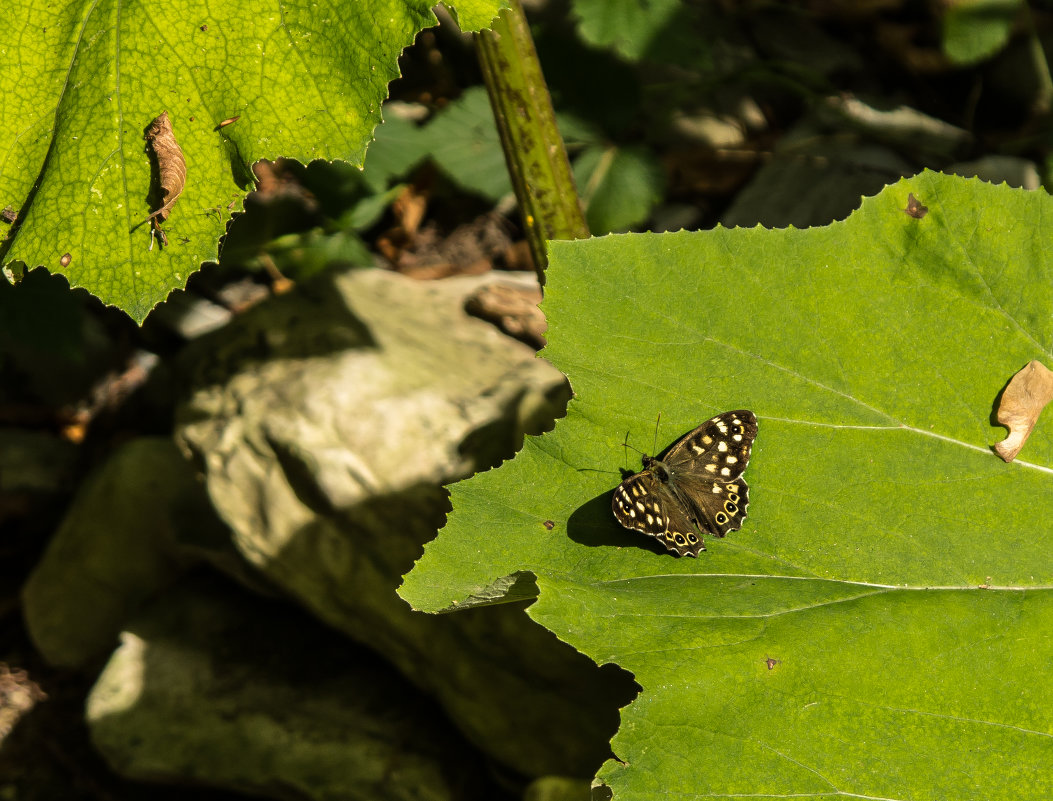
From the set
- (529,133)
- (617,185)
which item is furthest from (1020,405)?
(617,185)

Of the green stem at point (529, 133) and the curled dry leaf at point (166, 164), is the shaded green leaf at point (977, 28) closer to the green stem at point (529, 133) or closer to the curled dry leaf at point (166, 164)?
the green stem at point (529, 133)

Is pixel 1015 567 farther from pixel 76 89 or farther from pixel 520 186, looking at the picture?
pixel 76 89

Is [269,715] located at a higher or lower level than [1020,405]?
lower

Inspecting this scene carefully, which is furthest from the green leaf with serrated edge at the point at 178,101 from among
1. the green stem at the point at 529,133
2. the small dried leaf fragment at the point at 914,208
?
the small dried leaf fragment at the point at 914,208

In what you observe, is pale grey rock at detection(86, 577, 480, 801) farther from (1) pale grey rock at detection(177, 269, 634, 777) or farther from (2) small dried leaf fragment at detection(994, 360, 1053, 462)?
(2) small dried leaf fragment at detection(994, 360, 1053, 462)

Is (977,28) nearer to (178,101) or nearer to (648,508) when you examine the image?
(648,508)

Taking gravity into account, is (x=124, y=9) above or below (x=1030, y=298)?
above

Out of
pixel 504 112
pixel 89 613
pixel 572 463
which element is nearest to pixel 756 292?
pixel 572 463
